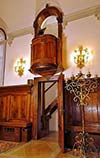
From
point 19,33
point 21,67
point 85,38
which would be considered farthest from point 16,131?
point 19,33

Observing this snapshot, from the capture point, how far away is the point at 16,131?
553cm

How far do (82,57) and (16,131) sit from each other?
3481 millimetres

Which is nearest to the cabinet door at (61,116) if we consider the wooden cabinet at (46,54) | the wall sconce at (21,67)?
the wooden cabinet at (46,54)

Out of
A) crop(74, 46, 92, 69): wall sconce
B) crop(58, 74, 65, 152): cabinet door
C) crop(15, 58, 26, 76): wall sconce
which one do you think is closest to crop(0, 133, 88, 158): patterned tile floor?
crop(58, 74, 65, 152): cabinet door

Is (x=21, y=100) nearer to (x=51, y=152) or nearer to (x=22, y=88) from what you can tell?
(x=22, y=88)

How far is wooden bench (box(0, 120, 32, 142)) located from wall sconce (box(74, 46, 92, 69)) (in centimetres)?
281

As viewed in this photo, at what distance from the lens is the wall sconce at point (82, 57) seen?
21.3ft

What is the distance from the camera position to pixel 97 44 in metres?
6.40

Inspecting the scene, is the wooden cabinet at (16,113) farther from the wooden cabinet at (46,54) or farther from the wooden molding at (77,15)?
the wooden molding at (77,15)

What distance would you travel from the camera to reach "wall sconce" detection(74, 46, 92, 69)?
256 inches

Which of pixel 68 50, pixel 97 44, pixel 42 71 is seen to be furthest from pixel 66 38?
pixel 42 71

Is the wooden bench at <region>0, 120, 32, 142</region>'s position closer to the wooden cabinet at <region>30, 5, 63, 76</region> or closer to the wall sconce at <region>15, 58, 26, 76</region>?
the wooden cabinet at <region>30, 5, 63, 76</region>

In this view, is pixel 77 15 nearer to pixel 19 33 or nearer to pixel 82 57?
pixel 82 57

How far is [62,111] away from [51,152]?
1.02 meters
